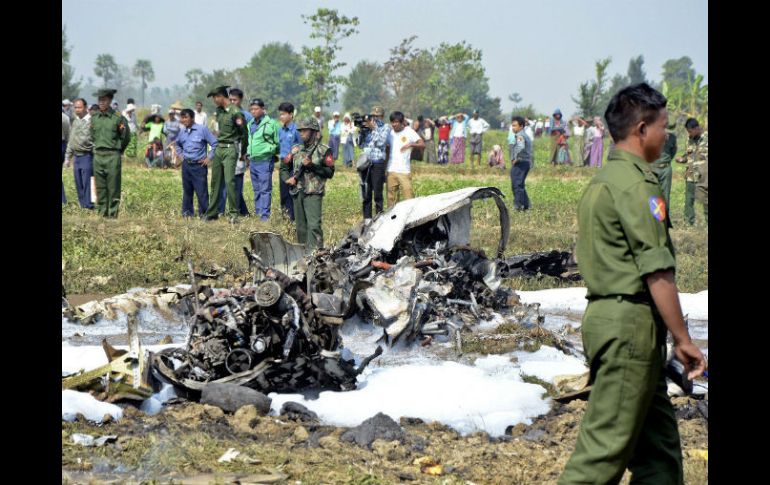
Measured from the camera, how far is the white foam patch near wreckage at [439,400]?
21.4ft

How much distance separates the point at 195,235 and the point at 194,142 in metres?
2.06

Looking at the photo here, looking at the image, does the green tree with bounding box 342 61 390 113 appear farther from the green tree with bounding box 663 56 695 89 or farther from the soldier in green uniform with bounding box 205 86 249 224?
the soldier in green uniform with bounding box 205 86 249 224

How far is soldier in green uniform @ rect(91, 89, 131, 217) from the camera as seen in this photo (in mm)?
14555

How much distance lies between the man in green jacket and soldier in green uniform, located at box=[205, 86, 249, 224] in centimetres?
19

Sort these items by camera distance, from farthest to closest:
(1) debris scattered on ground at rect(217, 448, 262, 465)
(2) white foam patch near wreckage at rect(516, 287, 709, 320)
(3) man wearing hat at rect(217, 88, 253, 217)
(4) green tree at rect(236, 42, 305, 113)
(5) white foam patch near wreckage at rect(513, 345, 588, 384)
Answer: (4) green tree at rect(236, 42, 305, 113), (3) man wearing hat at rect(217, 88, 253, 217), (2) white foam patch near wreckage at rect(516, 287, 709, 320), (5) white foam patch near wreckage at rect(513, 345, 588, 384), (1) debris scattered on ground at rect(217, 448, 262, 465)

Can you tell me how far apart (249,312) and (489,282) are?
3.91 meters

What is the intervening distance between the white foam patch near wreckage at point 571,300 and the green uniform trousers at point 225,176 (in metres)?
5.74

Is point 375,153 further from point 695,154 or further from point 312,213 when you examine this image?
point 695,154

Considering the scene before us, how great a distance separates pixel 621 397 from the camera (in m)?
3.81

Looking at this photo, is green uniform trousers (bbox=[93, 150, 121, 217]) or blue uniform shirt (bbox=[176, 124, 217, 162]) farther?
blue uniform shirt (bbox=[176, 124, 217, 162])

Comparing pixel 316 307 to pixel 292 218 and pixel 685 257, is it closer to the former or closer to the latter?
pixel 292 218

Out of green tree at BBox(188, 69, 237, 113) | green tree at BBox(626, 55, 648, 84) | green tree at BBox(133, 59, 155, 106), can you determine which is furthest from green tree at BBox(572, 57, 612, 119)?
green tree at BBox(133, 59, 155, 106)

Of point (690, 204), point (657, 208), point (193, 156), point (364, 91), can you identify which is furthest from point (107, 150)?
point (364, 91)

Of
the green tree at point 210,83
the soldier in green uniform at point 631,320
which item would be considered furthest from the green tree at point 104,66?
the soldier in green uniform at point 631,320
